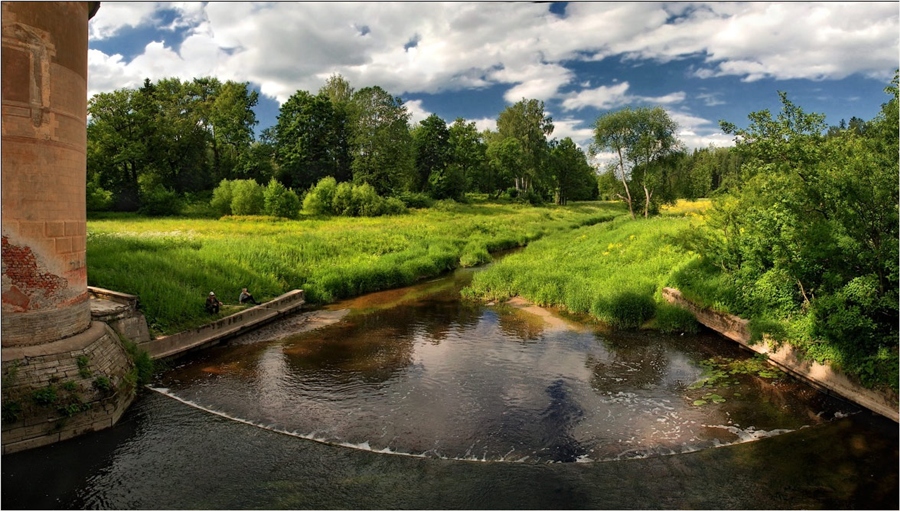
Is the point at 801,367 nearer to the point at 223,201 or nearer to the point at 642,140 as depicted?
the point at 642,140

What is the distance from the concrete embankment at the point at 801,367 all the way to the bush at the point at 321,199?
132 ft

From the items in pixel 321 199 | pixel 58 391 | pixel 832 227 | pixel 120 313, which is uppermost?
pixel 321 199

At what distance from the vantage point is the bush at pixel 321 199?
52.6m

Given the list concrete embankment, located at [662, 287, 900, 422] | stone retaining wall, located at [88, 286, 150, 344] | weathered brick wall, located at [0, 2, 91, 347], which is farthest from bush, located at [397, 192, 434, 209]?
weathered brick wall, located at [0, 2, 91, 347]

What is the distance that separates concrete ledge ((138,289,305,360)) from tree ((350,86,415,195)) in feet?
135

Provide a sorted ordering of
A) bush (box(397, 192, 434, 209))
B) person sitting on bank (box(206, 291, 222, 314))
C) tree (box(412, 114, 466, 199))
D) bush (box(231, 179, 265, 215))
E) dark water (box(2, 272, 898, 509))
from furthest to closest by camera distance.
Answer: tree (box(412, 114, 466, 199)), bush (box(397, 192, 434, 209)), bush (box(231, 179, 265, 215)), person sitting on bank (box(206, 291, 222, 314)), dark water (box(2, 272, 898, 509))

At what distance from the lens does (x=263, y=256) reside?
85.9 ft

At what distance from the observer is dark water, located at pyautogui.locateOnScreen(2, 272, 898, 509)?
9172 millimetres

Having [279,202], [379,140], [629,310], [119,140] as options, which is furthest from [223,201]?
[629,310]

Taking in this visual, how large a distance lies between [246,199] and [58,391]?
39.3 metres

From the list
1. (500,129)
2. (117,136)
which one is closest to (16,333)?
(117,136)

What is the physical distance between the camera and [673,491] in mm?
9211

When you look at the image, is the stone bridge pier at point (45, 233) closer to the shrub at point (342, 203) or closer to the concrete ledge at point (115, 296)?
the concrete ledge at point (115, 296)

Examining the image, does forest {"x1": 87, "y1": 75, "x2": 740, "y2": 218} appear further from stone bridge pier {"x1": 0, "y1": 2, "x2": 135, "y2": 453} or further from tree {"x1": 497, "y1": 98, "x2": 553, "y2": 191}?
stone bridge pier {"x1": 0, "y1": 2, "x2": 135, "y2": 453}
